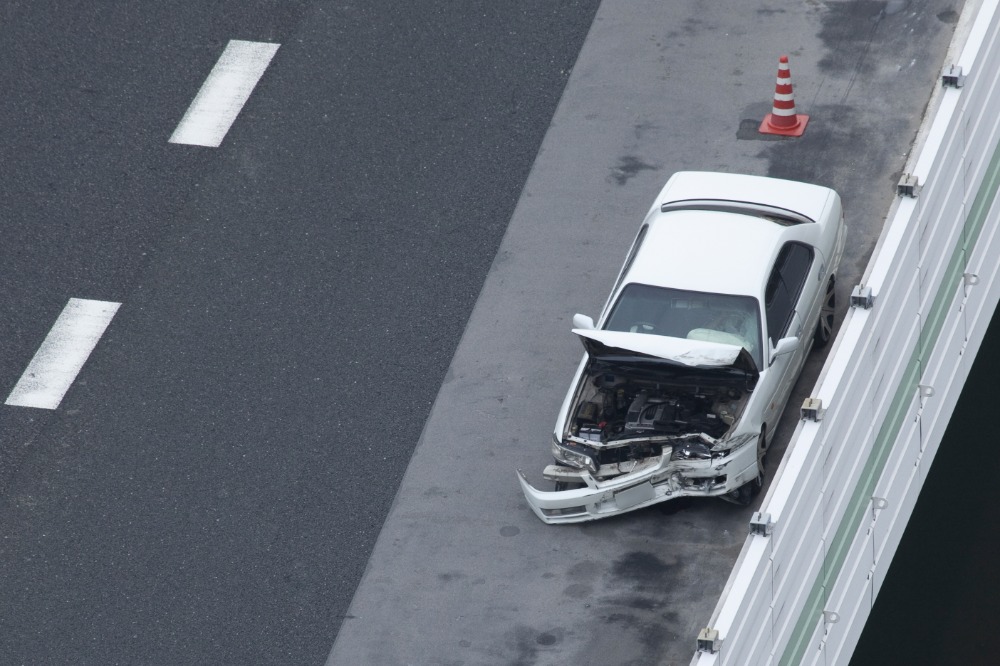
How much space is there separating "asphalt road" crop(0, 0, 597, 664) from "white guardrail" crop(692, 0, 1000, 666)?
4.31 meters

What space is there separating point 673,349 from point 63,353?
19.8 feet

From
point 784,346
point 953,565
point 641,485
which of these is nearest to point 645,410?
point 641,485

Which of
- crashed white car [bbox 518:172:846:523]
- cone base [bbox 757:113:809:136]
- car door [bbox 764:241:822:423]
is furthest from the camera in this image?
cone base [bbox 757:113:809:136]

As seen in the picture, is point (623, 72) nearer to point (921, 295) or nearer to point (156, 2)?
point (156, 2)

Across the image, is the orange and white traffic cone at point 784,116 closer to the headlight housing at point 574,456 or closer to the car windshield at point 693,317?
the car windshield at point 693,317

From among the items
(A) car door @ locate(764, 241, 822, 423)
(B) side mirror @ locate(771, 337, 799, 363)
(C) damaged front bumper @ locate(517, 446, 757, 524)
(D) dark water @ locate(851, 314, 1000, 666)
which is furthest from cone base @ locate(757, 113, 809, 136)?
(C) damaged front bumper @ locate(517, 446, 757, 524)

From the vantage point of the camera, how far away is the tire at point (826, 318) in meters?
13.0

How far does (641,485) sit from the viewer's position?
38.5ft

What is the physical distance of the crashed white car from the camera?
11.6 metres

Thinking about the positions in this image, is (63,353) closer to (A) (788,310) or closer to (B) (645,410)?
(B) (645,410)

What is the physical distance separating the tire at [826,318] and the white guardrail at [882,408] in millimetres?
1991

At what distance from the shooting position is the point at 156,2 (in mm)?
17562

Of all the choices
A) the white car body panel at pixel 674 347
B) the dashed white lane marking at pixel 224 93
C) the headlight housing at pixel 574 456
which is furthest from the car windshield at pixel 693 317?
the dashed white lane marking at pixel 224 93

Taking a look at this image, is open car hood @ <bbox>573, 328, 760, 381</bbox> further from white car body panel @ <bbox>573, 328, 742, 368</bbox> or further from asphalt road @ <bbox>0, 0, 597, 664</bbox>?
asphalt road @ <bbox>0, 0, 597, 664</bbox>
